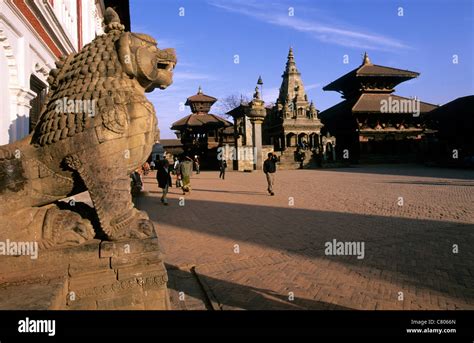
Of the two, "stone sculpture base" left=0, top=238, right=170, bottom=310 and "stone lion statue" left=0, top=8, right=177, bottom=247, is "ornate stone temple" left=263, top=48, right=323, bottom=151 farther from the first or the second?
"stone sculpture base" left=0, top=238, right=170, bottom=310

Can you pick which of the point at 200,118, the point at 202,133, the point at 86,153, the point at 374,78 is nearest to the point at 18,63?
the point at 86,153

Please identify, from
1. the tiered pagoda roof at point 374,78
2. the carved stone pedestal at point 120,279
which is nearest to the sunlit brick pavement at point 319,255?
the carved stone pedestal at point 120,279

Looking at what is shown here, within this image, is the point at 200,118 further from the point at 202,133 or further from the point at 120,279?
the point at 120,279

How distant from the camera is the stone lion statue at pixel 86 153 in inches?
106

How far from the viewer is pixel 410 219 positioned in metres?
7.82

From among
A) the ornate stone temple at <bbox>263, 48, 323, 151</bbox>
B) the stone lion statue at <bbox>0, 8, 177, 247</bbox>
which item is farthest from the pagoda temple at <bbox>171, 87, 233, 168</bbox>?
the stone lion statue at <bbox>0, 8, 177, 247</bbox>

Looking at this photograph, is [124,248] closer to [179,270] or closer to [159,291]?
[159,291]

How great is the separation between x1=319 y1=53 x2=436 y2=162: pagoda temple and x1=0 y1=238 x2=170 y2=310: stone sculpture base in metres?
36.5

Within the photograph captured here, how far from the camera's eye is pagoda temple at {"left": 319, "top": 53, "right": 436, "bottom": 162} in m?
37.4

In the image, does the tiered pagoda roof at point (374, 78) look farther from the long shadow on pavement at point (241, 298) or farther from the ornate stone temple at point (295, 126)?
the long shadow on pavement at point (241, 298)

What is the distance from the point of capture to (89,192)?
281 centimetres
